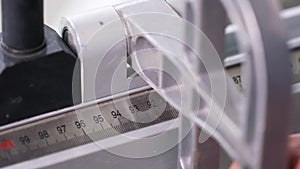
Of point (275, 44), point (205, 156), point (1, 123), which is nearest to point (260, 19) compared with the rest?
point (275, 44)

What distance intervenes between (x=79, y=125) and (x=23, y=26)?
148 millimetres

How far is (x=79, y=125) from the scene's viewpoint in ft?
2.82

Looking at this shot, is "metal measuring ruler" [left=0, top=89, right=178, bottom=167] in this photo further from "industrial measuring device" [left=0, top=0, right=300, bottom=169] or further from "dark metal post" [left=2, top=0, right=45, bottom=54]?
"dark metal post" [left=2, top=0, right=45, bottom=54]

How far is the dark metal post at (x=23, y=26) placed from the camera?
33.8 inches

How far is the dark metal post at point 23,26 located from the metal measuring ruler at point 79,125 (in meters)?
0.10

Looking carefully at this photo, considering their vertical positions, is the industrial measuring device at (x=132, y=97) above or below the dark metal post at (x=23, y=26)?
below

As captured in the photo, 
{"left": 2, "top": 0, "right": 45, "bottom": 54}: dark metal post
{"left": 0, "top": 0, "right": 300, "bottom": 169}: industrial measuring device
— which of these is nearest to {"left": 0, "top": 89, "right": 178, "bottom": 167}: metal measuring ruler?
{"left": 0, "top": 0, "right": 300, "bottom": 169}: industrial measuring device

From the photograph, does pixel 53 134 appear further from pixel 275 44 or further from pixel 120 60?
pixel 275 44

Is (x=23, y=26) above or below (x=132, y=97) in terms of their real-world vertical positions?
above

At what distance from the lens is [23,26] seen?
2.87 feet

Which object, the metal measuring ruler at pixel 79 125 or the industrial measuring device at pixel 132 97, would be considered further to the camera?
the metal measuring ruler at pixel 79 125

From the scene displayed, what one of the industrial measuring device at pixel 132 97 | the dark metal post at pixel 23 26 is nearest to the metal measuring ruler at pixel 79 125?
the industrial measuring device at pixel 132 97

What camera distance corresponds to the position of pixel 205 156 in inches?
28.2

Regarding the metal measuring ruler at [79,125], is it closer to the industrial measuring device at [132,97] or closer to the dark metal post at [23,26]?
the industrial measuring device at [132,97]
